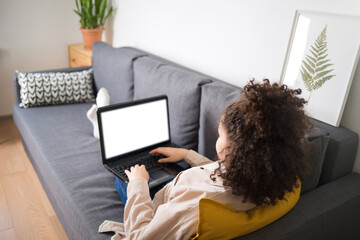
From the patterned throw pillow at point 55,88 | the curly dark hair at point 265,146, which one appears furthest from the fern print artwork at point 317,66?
the patterned throw pillow at point 55,88

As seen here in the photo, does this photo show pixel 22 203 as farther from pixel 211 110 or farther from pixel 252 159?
pixel 252 159

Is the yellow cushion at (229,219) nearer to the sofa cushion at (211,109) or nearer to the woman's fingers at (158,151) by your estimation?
the sofa cushion at (211,109)

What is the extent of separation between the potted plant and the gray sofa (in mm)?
479

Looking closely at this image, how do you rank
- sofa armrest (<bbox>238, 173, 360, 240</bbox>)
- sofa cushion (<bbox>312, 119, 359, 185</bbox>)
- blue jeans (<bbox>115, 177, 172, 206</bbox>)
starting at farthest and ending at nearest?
blue jeans (<bbox>115, 177, 172, 206</bbox>) < sofa cushion (<bbox>312, 119, 359, 185</bbox>) < sofa armrest (<bbox>238, 173, 360, 240</bbox>)

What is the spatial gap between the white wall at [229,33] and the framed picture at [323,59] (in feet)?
0.15

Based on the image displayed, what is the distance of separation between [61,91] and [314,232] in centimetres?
201

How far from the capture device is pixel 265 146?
2.68 feet

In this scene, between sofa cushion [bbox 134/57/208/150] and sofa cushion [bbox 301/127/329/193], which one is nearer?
sofa cushion [bbox 301/127/329/193]

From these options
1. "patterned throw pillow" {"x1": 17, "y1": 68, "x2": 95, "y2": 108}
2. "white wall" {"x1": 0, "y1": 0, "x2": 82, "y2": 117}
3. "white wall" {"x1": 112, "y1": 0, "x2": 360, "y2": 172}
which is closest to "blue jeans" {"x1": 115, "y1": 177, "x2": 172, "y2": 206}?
"white wall" {"x1": 112, "y1": 0, "x2": 360, "y2": 172}

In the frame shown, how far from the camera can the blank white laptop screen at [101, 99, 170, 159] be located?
4.86 feet

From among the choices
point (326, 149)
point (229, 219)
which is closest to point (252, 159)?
point (229, 219)

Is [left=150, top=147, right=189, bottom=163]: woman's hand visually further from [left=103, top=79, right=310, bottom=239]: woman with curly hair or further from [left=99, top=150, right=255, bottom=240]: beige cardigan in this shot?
[left=103, top=79, right=310, bottom=239]: woman with curly hair

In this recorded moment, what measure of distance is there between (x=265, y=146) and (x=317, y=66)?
2.39 ft

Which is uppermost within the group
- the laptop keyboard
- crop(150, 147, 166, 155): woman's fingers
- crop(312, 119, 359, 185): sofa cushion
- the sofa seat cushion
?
crop(312, 119, 359, 185): sofa cushion
